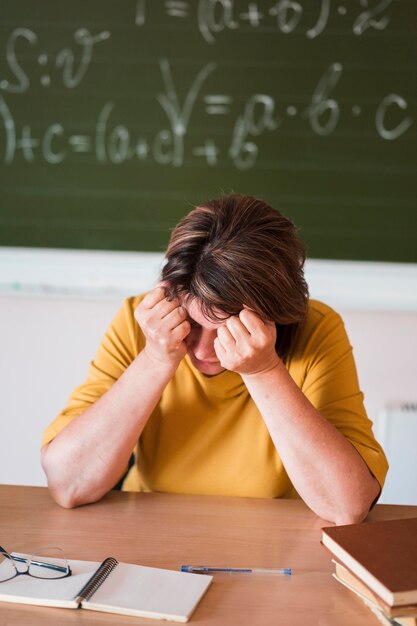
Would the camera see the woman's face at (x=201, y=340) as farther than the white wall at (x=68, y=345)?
No

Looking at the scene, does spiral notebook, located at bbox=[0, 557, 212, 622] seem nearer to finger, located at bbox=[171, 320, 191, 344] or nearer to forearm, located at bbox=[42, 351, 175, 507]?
forearm, located at bbox=[42, 351, 175, 507]

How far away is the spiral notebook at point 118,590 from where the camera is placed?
1.11m

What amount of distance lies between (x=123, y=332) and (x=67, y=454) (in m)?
0.30

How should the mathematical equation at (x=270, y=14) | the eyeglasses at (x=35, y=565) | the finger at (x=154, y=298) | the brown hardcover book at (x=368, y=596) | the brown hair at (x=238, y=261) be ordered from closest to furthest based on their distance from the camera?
the brown hardcover book at (x=368, y=596) < the eyeglasses at (x=35, y=565) < the brown hair at (x=238, y=261) < the finger at (x=154, y=298) < the mathematical equation at (x=270, y=14)

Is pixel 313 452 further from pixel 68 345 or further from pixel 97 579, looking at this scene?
pixel 68 345

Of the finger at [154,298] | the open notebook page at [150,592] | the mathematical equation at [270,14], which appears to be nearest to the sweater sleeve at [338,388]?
the finger at [154,298]

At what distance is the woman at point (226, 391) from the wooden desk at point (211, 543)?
2.7 inches

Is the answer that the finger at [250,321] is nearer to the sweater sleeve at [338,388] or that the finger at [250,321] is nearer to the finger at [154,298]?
the finger at [154,298]

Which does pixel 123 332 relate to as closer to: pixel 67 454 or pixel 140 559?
pixel 67 454

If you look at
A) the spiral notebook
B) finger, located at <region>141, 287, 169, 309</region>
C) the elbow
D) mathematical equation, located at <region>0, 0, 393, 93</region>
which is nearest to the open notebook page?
the spiral notebook

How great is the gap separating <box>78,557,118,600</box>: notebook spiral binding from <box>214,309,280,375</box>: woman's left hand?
40cm

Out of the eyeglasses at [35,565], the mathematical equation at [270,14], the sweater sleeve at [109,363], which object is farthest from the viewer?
the mathematical equation at [270,14]

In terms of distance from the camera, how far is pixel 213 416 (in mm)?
1717

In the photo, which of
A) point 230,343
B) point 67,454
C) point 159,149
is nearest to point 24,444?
point 159,149
